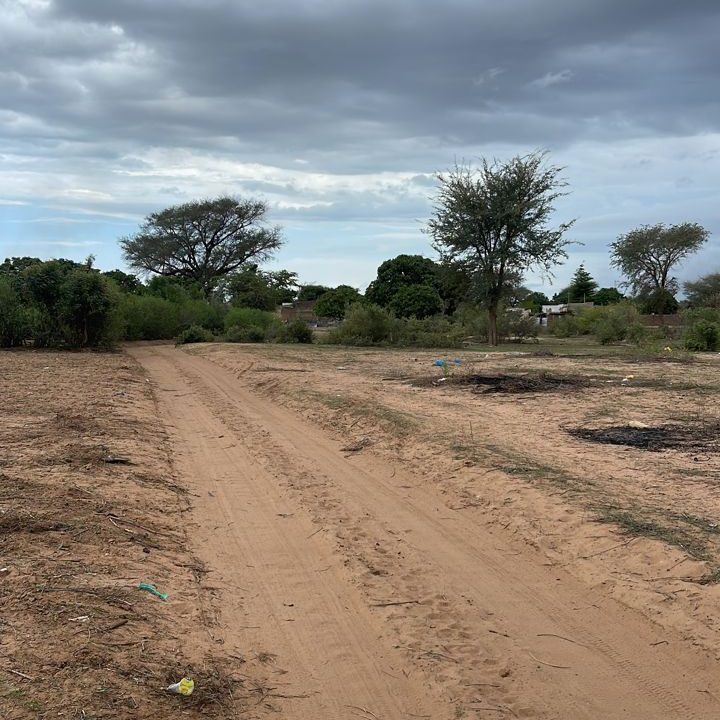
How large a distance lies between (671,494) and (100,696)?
5.59m

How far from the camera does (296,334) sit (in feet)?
130

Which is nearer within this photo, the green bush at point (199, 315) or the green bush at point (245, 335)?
the green bush at point (245, 335)

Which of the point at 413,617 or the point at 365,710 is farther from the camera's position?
the point at 413,617

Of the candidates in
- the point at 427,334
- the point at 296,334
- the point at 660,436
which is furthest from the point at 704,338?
the point at 660,436

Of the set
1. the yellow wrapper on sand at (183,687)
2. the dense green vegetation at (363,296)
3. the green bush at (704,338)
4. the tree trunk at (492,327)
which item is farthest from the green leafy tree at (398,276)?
the yellow wrapper on sand at (183,687)

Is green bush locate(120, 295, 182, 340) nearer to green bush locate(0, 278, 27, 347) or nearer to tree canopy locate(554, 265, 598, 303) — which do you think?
green bush locate(0, 278, 27, 347)

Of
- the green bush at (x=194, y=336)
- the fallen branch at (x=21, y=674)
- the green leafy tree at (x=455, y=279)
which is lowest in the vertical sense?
the fallen branch at (x=21, y=674)

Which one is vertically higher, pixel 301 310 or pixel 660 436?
pixel 301 310

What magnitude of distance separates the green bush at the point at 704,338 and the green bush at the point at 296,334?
19.1 meters

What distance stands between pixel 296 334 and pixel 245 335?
278 centimetres

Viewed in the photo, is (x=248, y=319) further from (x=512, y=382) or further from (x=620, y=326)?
(x=512, y=382)

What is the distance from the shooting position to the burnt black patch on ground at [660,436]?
30.7ft

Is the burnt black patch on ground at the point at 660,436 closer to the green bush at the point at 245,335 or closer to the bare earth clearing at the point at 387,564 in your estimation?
the bare earth clearing at the point at 387,564

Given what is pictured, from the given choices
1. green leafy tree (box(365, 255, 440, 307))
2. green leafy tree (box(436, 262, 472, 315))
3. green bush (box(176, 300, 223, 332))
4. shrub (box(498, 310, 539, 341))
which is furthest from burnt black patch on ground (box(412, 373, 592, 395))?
green leafy tree (box(365, 255, 440, 307))
